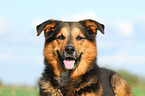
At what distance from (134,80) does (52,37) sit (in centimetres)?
2428

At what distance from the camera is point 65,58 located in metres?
6.66

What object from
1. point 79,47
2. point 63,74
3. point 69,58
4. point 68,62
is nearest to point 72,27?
point 79,47

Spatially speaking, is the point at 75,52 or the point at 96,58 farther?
the point at 96,58

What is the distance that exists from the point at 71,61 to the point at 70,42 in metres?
0.58

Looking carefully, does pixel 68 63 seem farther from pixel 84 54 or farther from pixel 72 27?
pixel 72 27

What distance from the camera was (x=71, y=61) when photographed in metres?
6.77

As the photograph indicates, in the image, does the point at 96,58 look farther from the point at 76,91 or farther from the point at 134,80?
the point at 134,80

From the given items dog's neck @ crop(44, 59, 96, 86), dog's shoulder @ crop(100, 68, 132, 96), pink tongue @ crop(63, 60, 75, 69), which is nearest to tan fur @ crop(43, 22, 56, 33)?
dog's neck @ crop(44, 59, 96, 86)

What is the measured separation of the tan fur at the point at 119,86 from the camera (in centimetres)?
880

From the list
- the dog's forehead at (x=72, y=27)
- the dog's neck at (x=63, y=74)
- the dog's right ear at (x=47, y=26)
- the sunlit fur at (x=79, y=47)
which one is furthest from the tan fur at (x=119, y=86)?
the dog's right ear at (x=47, y=26)

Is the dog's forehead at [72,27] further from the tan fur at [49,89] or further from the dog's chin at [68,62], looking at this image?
the tan fur at [49,89]

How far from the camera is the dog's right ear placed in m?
6.87

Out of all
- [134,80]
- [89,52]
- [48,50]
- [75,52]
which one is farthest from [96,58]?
[134,80]

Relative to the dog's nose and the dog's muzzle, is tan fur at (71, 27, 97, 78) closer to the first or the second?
the dog's muzzle
